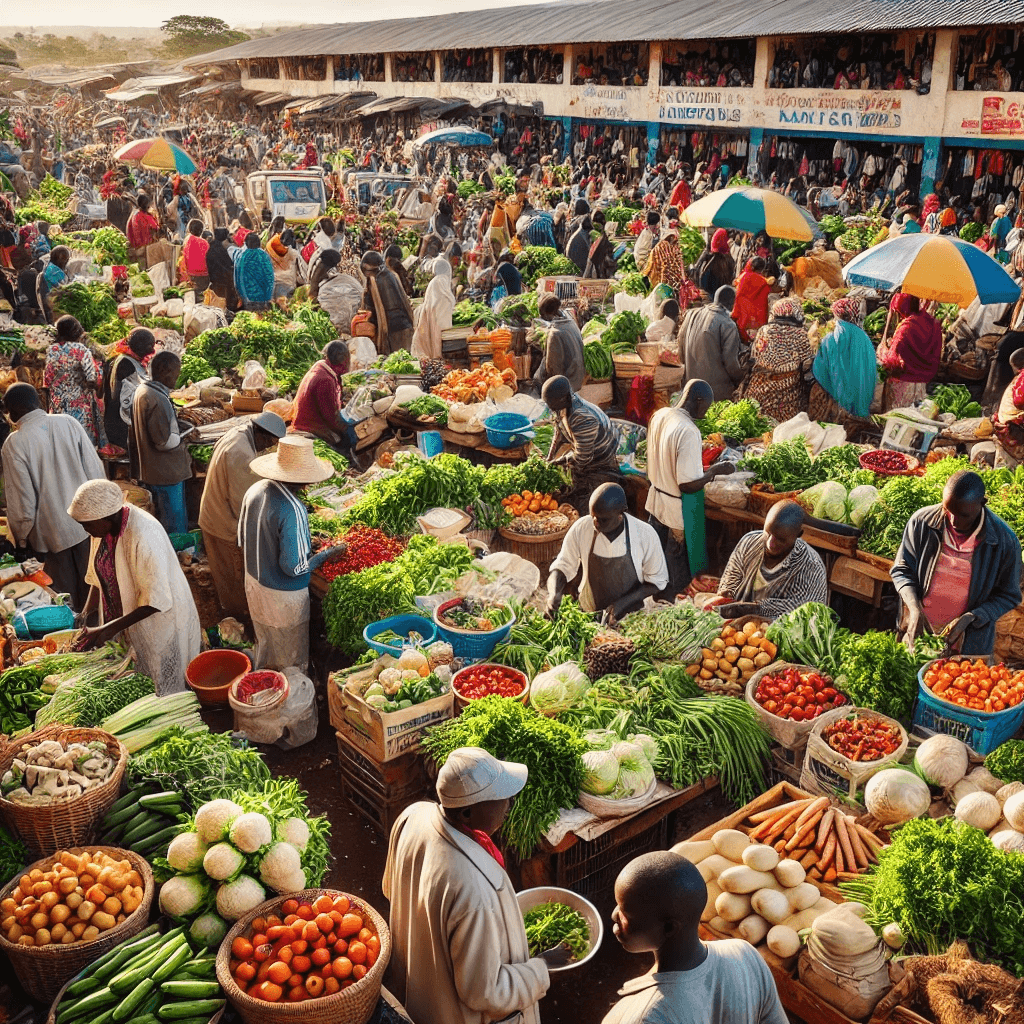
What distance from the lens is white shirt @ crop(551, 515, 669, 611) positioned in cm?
554

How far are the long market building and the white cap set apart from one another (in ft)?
55.2

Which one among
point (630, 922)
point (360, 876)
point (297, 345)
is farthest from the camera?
point (297, 345)

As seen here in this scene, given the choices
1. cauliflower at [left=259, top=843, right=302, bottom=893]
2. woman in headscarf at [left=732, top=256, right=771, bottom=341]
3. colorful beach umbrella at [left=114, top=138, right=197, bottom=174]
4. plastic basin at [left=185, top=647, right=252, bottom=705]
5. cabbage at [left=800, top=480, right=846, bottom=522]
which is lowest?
plastic basin at [left=185, top=647, right=252, bottom=705]

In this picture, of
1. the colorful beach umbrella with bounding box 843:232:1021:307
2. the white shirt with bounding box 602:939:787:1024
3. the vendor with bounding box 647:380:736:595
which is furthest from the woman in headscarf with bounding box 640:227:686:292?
the white shirt with bounding box 602:939:787:1024

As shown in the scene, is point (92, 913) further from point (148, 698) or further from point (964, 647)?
point (964, 647)

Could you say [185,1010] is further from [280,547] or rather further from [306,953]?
[280,547]

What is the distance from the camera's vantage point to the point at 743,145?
23719mm

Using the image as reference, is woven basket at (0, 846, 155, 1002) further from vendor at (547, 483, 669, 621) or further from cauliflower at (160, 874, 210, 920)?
vendor at (547, 483, 669, 621)

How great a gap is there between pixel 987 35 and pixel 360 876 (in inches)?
746

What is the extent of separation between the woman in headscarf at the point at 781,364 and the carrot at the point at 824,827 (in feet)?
18.0

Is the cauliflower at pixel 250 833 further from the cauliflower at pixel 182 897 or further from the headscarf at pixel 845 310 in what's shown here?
the headscarf at pixel 845 310

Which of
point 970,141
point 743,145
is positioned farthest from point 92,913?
point 743,145

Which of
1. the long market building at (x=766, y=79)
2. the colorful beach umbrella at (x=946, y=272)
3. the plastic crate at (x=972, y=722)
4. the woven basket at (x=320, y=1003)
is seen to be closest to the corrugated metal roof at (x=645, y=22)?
the long market building at (x=766, y=79)

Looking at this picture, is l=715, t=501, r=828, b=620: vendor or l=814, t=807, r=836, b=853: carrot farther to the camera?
l=715, t=501, r=828, b=620: vendor
